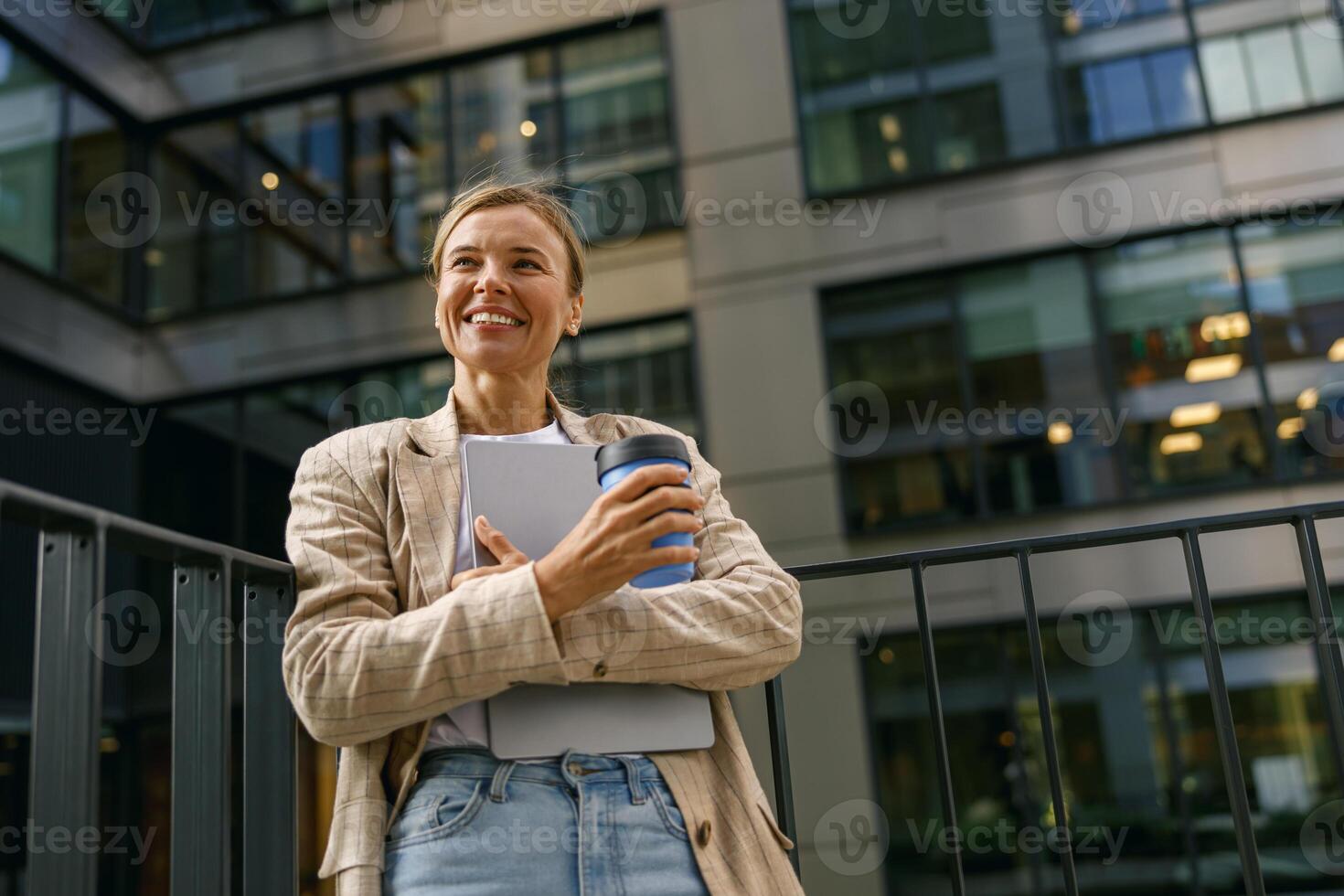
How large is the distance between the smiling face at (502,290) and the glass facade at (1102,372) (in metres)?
7.84

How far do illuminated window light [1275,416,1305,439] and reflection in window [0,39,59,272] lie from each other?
10.8 metres

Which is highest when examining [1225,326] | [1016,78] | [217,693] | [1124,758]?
[1016,78]

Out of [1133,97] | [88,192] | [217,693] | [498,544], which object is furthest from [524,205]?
[88,192]

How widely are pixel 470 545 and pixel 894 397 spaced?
8.38 metres

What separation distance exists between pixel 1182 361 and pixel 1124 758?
325 centimetres

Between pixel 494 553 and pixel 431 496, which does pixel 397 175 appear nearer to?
pixel 431 496

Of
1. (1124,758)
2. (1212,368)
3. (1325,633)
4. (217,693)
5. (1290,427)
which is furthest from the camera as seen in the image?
(1212,368)

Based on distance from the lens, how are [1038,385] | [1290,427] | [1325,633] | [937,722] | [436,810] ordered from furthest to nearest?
[1038,385] < [1290,427] < [937,722] < [1325,633] < [436,810]

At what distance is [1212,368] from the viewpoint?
30.2 ft

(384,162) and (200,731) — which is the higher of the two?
(384,162)

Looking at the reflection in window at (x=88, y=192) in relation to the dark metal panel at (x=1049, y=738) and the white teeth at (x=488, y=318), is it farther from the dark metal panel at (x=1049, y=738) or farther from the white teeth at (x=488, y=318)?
the dark metal panel at (x=1049, y=738)

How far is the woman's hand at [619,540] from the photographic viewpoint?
4.92 feet

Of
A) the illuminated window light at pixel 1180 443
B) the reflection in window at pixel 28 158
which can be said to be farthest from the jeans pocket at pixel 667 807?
the reflection in window at pixel 28 158

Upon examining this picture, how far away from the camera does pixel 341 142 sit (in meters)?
11.5
